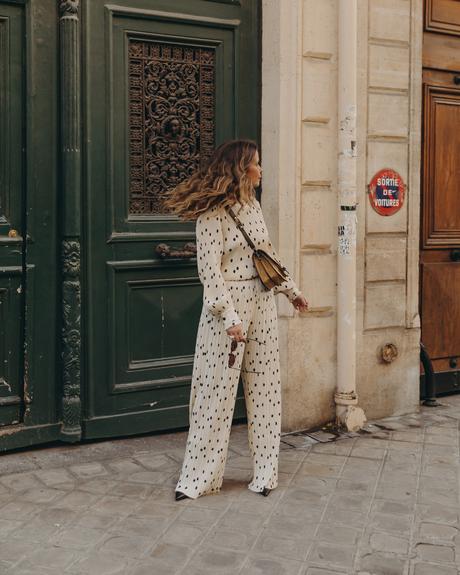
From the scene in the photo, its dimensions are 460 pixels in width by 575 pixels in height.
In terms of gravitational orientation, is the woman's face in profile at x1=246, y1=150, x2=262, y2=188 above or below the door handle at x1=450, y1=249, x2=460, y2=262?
above

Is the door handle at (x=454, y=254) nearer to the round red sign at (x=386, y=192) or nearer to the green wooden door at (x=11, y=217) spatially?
the round red sign at (x=386, y=192)

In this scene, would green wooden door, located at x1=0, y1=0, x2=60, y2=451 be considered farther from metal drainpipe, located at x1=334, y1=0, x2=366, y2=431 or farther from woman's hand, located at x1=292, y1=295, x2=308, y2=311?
metal drainpipe, located at x1=334, y1=0, x2=366, y2=431

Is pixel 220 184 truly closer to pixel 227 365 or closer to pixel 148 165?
pixel 227 365

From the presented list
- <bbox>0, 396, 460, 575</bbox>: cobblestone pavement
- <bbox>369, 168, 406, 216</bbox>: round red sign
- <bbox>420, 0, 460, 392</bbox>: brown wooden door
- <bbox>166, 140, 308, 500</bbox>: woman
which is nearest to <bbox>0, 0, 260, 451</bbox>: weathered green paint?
<bbox>0, 396, 460, 575</bbox>: cobblestone pavement

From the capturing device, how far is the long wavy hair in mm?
4488

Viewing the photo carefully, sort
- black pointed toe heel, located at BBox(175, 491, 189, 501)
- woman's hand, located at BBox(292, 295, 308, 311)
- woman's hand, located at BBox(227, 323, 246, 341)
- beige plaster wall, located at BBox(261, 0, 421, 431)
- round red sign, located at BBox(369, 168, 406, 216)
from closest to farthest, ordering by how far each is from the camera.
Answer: woman's hand, located at BBox(227, 323, 246, 341) < black pointed toe heel, located at BBox(175, 491, 189, 501) < woman's hand, located at BBox(292, 295, 308, 311) < beige plaster wall, located at BBox(261, 0, 421, 431) < round red sign, located at BBox(369, 168, 406, 216)

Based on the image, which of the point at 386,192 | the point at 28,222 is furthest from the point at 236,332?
the point at 386,192

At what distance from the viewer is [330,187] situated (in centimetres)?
606

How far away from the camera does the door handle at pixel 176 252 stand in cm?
572

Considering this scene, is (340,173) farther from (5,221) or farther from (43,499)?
(43,499)

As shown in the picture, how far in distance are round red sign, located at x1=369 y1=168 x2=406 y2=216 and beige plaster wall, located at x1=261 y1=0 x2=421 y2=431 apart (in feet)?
0.17

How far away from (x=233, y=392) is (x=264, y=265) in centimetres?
69

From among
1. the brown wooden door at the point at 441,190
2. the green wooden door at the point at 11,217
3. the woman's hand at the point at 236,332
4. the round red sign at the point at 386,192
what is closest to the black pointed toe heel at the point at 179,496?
the woman's hand at the point at 236,332

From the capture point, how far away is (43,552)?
3.90 meters
